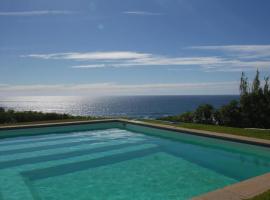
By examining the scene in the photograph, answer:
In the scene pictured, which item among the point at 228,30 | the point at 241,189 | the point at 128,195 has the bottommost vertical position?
the point at 128,195

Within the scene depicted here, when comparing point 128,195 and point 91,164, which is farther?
point 91,164

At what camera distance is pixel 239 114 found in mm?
20047

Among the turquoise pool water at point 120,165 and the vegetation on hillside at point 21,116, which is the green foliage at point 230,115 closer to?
the turquoise pool water at point 120,165

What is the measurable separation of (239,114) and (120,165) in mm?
15003

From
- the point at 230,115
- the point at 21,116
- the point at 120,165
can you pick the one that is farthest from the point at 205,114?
the point at 120,165

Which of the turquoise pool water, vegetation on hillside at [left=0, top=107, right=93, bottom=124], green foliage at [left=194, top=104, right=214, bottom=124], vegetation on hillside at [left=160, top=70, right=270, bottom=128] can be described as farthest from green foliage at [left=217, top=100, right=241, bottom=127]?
vegetation on hillside at [left=0, top=107, right=93, bottom=124]

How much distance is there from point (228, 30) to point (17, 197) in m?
16.2

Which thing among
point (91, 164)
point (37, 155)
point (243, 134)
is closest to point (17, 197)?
point (91, 164)

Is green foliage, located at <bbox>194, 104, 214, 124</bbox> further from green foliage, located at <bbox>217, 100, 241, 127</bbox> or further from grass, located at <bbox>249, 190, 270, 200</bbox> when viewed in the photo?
grass, located at <bbox>249, 190, 270, 200</bbox>

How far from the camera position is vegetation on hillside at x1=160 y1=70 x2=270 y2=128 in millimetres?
19672

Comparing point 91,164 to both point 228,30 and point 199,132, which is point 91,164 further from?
point 228,30

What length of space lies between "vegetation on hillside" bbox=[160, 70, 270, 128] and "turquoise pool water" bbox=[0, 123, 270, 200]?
8915 mm

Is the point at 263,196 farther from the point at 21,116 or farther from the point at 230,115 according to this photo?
the point at 230,115

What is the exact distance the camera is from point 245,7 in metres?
14.2
